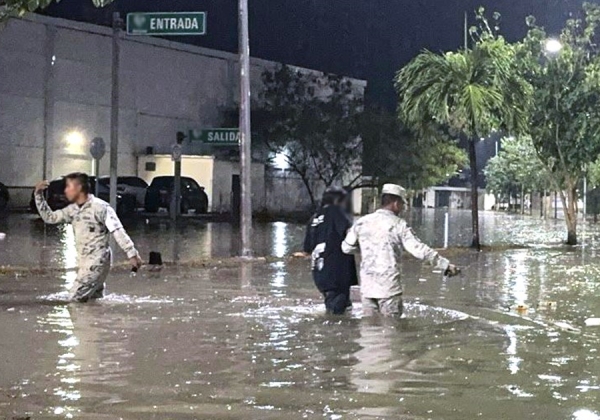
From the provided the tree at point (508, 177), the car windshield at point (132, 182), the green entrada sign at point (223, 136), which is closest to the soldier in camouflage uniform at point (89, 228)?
the green entrada sign at point (223, 136)

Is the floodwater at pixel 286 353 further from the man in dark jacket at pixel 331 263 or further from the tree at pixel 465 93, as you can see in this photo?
the tree at pixel 465 93

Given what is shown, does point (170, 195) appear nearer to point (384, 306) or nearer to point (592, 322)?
point (592, 322)

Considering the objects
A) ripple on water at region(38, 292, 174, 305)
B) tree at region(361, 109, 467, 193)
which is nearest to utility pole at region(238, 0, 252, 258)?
ripple on water at region(38, 292, 174, 305)

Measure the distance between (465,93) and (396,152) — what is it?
23663mm

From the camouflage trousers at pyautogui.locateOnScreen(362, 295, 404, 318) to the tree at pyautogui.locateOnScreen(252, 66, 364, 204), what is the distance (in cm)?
3571

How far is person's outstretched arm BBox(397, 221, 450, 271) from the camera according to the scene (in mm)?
9891

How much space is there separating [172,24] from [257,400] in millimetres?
12893

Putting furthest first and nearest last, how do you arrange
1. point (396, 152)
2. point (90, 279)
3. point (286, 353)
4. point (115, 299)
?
point (396, 152)
point (115, 299)
point (90, 279)
point (286, 353)

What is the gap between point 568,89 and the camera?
27.8 m

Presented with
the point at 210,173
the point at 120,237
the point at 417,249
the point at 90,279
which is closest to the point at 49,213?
the point at 90,279

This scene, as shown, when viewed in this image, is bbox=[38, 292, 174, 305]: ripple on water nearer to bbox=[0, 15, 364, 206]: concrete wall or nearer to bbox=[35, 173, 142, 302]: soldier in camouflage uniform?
bbox=[35, 173, 142, 302]: soldier in camouflage uniform

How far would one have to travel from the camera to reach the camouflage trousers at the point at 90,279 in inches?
454

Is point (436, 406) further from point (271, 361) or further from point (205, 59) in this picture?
point (205, 59)

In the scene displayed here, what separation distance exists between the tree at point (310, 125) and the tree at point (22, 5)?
35665 mm
